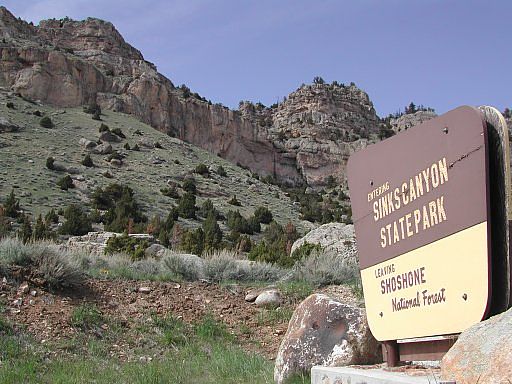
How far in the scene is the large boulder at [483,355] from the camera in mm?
2520

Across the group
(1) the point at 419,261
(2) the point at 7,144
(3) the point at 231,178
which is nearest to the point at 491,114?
(1) the point at 419,261

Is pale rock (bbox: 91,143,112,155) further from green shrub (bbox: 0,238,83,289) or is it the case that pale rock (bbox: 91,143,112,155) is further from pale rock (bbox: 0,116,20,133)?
green shrub (bbox: 0,238,83,289)

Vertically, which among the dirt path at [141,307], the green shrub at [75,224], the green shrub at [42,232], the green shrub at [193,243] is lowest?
the dirt path at [141,307]

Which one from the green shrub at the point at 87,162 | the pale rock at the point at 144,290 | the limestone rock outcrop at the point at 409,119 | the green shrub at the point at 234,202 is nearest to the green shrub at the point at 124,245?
the pale rock at the point at 144,290

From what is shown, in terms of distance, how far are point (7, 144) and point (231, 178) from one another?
58.9 feet

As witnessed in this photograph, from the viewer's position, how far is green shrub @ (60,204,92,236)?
25.4 m

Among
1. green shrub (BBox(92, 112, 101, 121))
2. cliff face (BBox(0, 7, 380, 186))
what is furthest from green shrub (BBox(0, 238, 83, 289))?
cliff face (BBox(0, 7, 380, 186))

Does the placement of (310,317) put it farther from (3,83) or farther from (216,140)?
(216,140)

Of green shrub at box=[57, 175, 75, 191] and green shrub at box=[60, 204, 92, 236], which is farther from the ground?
green shrub at box=[57, 175, 75, 191]

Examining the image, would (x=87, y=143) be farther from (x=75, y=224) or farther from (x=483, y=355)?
(x=483, y=355)

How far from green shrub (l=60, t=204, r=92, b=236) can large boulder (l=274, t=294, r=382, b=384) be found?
20.9 m

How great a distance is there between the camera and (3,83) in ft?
175

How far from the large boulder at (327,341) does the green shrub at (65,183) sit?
30.5m

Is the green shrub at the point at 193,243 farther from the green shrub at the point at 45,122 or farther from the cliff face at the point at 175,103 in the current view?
the cliff face at the point at 175,103
